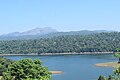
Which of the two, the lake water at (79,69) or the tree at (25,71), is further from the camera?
the lake water at (79,69)

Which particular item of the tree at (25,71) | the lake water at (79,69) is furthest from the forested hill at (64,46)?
the tree at (25,71)

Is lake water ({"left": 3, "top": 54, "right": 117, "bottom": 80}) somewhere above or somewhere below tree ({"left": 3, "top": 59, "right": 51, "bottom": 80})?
below

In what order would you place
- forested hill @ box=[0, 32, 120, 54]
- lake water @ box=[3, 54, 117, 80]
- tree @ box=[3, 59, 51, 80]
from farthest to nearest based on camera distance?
forested hill @ box=[0, 32, 120, 54]
lake water @ box=[3, 54, 117, 80]
tree @ box=[3, 59, 51, 80]

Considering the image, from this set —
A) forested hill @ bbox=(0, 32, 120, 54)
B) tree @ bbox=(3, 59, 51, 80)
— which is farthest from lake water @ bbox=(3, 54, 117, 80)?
forested hill @ bbox=(0, 32, 120, 54)

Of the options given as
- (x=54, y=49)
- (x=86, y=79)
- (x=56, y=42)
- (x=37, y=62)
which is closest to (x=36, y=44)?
(x=56, y=42)

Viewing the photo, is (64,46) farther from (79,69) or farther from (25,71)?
(25,71)

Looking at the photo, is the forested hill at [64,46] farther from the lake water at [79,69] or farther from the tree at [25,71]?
the tree at [25,71]

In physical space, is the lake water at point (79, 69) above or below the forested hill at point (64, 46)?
below

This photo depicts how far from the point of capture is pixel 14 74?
124 ft

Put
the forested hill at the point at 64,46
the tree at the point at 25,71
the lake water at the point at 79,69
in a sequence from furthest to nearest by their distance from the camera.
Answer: the forested hill at the point at 64,46
the lake water at the point at 79,69
the tree at the point at 25,71

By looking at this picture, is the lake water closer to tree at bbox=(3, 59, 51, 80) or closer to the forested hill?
tree at bbox=(3, 59, 51, 80)

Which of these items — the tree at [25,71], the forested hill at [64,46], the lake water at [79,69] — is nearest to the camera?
the tree at [25,71]

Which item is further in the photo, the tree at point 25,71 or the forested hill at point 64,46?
the forested hill at point 64,46

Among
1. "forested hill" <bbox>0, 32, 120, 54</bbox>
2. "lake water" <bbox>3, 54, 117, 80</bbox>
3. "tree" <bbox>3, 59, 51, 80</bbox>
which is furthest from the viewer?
"forested hill" <bbox>0, 32, 120, 54</bbox>
